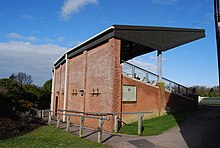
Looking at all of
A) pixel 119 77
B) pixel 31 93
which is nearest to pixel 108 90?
pixel 119 77

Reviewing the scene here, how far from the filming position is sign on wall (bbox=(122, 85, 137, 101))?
1489 centimetres

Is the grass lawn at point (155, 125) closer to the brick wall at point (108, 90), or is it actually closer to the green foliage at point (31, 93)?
the brick wall at point (108, 90)

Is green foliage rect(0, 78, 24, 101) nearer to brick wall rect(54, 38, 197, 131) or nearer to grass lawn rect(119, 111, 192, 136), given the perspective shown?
brick wall rect(54, 38, 197, 131)

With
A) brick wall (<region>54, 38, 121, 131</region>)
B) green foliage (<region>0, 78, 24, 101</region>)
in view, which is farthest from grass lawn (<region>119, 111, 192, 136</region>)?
green foliage (<region>0, 78, 24, 101</region>)

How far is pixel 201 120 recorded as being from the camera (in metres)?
14.4

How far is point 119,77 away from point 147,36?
349 centimetres

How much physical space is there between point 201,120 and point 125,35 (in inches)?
263

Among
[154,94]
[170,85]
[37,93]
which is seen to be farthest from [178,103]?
[37,93]

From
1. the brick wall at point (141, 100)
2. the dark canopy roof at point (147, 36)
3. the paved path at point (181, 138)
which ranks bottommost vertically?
the paved path at point (181, 138)

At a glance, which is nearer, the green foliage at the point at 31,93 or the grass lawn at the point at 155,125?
the grass lawn at the point at 155,125

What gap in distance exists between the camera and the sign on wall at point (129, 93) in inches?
586

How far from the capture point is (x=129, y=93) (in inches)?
592

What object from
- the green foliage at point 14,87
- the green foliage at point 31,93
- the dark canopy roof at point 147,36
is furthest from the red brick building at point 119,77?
the green foliage at point 31,93

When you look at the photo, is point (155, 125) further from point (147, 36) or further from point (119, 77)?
point (147, 36)
